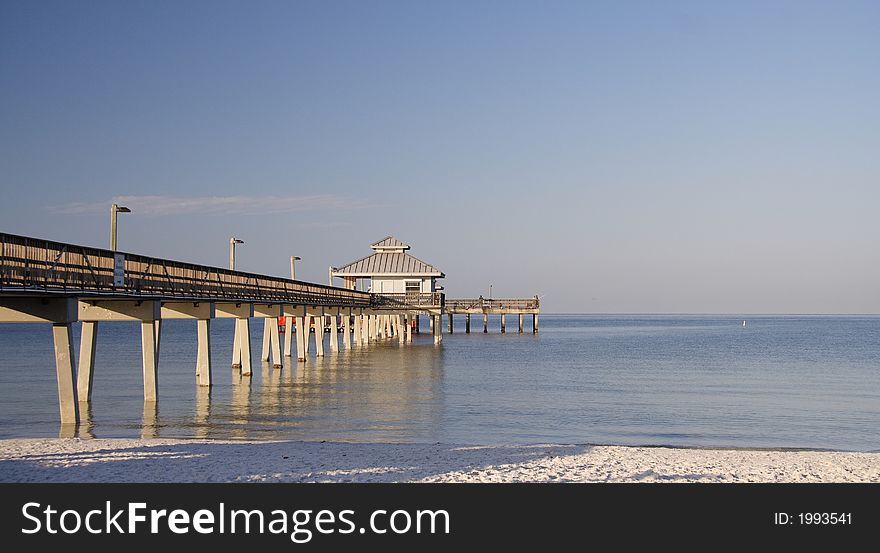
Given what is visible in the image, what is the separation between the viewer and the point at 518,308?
81.5 metres

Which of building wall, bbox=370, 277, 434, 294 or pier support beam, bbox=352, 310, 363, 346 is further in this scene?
building wall, bbox=370, 277, 434, 294

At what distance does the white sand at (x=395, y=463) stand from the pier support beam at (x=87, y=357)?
260 inches

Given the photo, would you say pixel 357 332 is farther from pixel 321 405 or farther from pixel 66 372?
pixel 66 372

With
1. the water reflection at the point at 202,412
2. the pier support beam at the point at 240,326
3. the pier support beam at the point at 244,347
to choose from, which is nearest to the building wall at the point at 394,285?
the pier support beam at the point at 240,326

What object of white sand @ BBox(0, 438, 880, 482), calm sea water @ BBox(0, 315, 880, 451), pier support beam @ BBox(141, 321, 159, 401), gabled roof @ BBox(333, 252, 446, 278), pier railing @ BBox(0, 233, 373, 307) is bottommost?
calm sea water @ BBox(0, 315, 880, 451)

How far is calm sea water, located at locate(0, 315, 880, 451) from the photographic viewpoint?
814 inches

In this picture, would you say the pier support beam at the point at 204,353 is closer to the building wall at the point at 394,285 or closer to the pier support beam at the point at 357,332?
the pier support beam at the point at 357,332

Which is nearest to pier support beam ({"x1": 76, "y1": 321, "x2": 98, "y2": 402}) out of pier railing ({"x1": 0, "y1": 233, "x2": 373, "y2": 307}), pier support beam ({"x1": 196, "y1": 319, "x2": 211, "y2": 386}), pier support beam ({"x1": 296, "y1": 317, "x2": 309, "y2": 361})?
pier railing ({"x1": 0, "y1": 233, "x2": 373, "y2": 307})

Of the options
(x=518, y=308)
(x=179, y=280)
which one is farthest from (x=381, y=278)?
(x=179, y=280)

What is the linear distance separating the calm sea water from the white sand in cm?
266

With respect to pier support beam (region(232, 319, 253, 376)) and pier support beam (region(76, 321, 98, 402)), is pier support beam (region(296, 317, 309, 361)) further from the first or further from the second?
pier support beam (region(76, 321, 98, 402))
